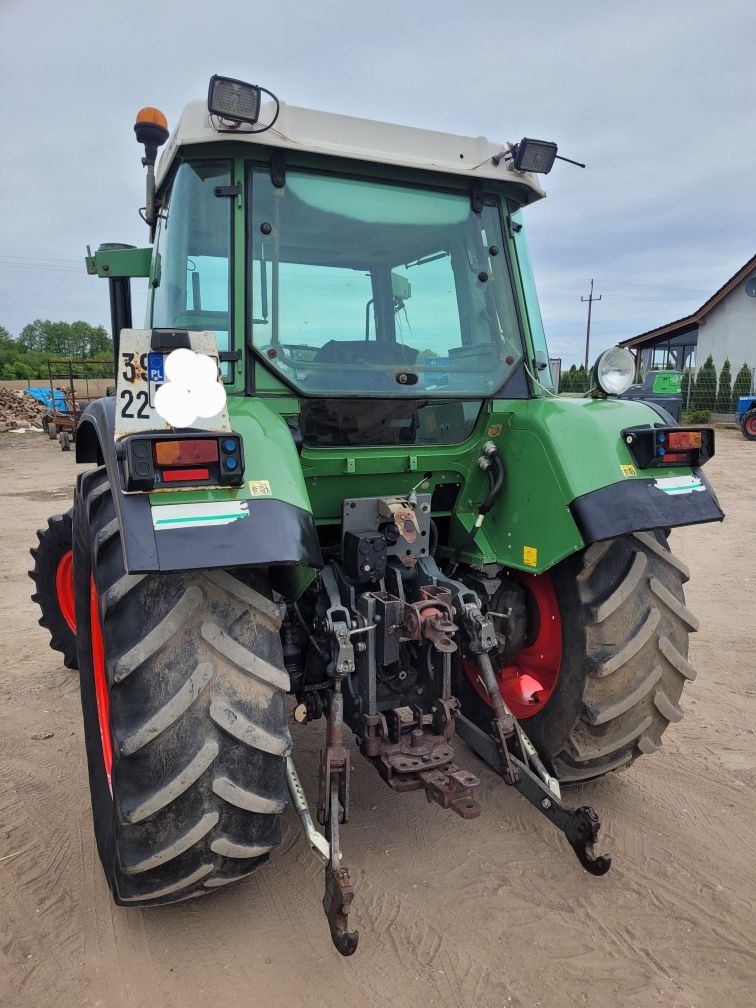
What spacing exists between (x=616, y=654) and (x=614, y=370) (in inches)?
43.6

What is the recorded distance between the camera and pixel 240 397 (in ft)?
7.93

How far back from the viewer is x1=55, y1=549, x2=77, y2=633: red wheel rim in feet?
13.5

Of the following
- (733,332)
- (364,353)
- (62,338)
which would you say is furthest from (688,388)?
(62,338)

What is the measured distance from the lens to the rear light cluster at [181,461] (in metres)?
1.84

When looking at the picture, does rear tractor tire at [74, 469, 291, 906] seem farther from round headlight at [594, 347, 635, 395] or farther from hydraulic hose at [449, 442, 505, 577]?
round headlight at [594, 347, 635, 395]

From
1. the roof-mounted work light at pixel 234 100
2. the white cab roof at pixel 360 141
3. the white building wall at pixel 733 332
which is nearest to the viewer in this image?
the roof-mounted work light at pixel 234 100

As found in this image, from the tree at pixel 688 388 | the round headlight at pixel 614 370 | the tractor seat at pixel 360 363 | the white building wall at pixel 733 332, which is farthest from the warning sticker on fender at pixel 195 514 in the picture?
the white building wall at pixel 733 332

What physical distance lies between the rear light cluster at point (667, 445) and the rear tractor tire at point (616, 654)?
0.98ft

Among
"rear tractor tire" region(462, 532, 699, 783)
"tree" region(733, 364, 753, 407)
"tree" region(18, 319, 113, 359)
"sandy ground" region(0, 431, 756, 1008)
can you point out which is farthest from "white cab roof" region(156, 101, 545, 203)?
"tree" region(18, 319, 113, 359)

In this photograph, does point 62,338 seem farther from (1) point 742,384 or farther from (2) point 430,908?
(2) point 430,908

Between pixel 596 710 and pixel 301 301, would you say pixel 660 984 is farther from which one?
pixel 301 301

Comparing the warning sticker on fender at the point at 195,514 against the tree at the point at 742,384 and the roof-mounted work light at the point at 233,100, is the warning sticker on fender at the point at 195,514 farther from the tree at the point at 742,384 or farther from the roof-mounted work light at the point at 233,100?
the tree at the point at 742,384

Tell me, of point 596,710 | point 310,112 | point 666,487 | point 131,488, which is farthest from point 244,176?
point 596,710

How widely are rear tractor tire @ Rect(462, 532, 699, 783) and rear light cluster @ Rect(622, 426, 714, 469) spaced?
0.98ft
